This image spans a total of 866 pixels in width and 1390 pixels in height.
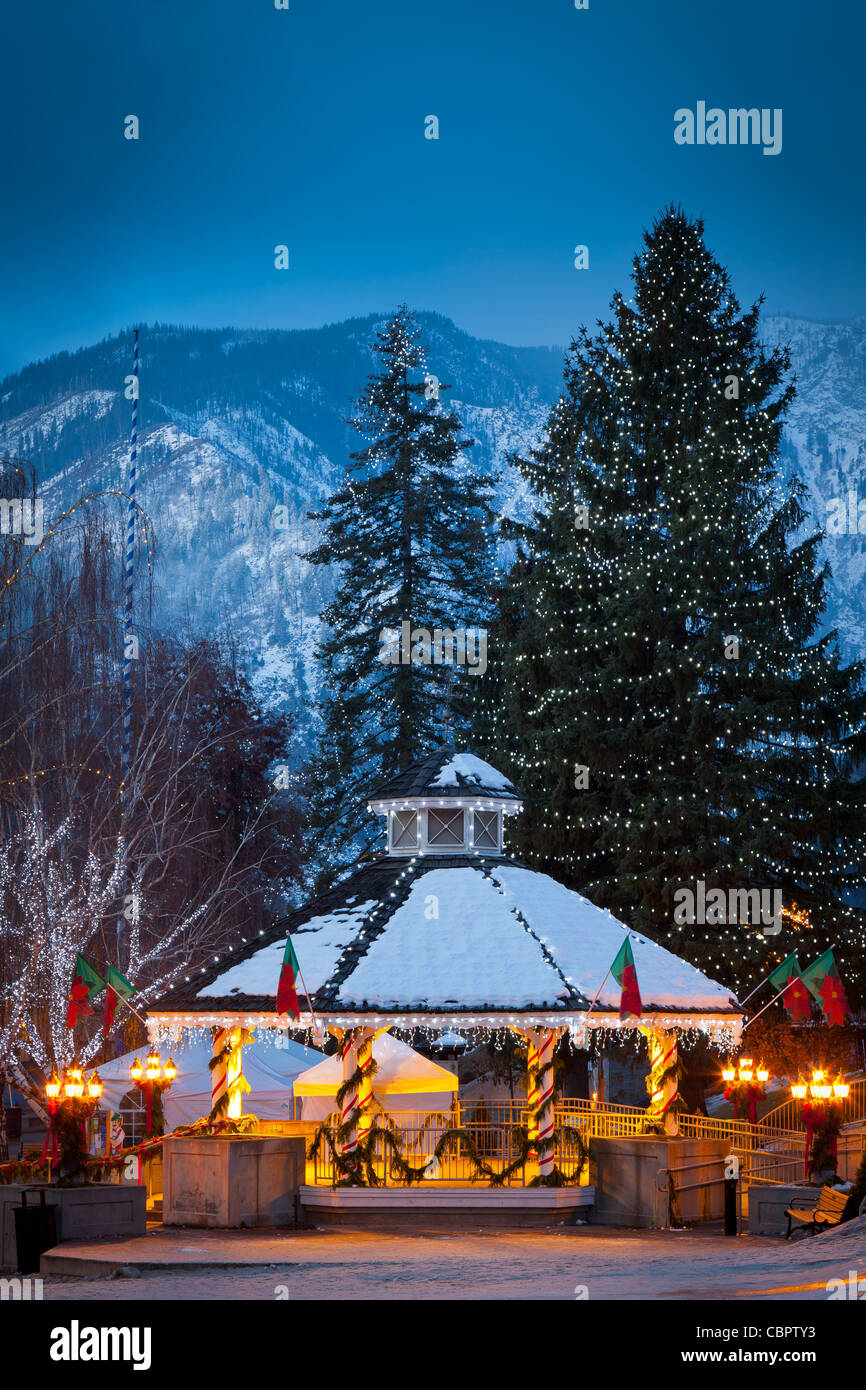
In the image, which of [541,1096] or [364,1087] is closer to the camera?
[364,1087]

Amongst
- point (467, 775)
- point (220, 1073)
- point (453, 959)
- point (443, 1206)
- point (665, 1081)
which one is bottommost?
point (443, 1206)

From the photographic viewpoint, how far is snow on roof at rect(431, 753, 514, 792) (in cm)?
2883

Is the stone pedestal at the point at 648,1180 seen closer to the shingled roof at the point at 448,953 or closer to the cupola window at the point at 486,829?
the shingled roof at the point at 448,953

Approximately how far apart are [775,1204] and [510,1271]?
20.4 feet

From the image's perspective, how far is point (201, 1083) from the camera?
32.8m

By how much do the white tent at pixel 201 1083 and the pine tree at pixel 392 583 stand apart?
17.3 m

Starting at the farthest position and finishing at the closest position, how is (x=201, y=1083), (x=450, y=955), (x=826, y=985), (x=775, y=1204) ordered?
(x=201, y=1083) < (x=450, y=955) < (x=826, y=985) < (x=775, y=1204)

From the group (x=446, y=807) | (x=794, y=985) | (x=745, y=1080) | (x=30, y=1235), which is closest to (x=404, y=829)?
(x=446, y=807)

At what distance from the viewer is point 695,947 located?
1340 inches

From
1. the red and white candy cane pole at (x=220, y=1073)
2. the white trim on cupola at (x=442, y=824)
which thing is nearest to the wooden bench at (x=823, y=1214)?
the red and white candy cane pole at (x=220, y=1073)

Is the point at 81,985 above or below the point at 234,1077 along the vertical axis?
above

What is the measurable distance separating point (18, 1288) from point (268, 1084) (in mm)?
15471

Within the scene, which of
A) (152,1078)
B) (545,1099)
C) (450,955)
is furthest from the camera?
(152,1078)

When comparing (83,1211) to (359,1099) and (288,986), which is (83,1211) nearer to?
(288,986)
